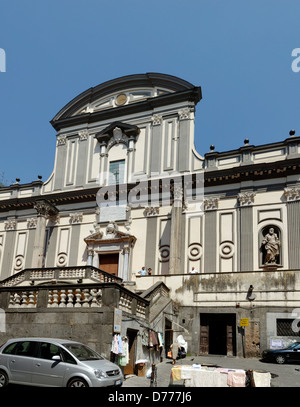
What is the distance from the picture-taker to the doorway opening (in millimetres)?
30031

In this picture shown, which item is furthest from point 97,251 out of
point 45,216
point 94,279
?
point 94,279

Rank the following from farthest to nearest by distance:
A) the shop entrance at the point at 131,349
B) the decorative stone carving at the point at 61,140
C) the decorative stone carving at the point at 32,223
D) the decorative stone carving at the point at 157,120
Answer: the decorative stone carving at the point at 61,140 → the decorative stone carving at the point at 32,223 → the decorative stone carving at the point at 157,120 → the shop entrance at the point at 131,349

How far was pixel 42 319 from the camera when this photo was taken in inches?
611

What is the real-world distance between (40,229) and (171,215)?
10253 millimetres

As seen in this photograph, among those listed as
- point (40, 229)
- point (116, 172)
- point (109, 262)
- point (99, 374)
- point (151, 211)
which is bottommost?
point (99, 374)

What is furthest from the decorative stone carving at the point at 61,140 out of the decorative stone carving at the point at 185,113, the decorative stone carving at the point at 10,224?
the decorative stone carving at the point at 185,113

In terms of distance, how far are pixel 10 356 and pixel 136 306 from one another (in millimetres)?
6252

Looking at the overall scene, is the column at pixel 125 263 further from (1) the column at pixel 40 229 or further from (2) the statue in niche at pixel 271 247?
(2) the statue in niche at pixel 271 247

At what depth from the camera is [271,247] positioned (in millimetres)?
25688

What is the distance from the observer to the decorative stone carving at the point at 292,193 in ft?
87.0

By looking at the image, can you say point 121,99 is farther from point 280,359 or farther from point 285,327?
point 280,359

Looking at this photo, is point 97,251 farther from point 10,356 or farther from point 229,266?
point 10,356

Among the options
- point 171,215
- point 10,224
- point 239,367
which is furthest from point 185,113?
point 239,367

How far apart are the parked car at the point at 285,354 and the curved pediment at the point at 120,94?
19244mm
